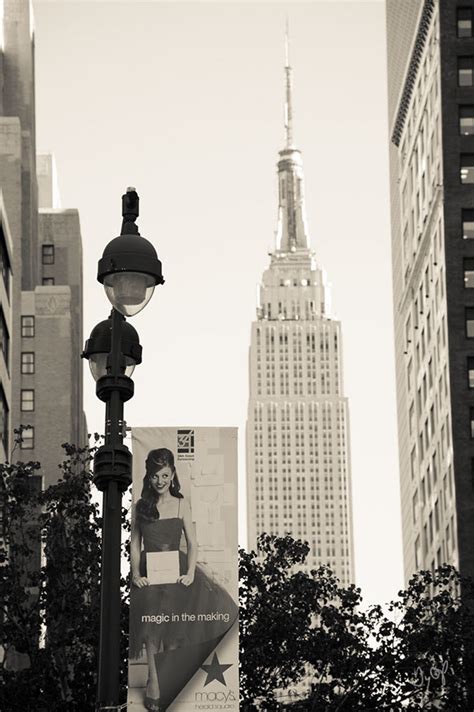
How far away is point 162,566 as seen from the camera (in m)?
20.9

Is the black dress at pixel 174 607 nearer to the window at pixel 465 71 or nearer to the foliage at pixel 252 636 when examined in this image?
the foliage at pixel 252 636

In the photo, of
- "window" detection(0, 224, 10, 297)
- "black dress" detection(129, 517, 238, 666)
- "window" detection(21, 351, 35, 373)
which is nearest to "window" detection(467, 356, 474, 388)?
"window" detection(21, 351, 35, 373)

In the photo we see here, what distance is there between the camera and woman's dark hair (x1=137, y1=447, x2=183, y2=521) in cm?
2112

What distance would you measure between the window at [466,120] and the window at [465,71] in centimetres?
170

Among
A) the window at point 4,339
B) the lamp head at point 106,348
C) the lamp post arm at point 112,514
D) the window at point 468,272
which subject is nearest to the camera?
the lamp post arm at point 112,514

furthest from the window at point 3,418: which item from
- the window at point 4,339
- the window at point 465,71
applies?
the window at point 465,71

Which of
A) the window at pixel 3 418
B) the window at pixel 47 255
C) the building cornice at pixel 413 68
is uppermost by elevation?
the building cornice at pixel 413 68

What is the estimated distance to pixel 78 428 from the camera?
145875 mm

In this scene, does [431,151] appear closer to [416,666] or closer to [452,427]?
[452,427]

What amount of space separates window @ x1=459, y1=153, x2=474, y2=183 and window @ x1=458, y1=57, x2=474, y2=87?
4.99 meters

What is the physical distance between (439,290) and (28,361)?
34.5m

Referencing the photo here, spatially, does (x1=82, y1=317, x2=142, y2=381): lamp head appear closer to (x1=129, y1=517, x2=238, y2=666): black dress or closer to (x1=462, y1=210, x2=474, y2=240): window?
(x1=129, y1=517, x2=238, y2=666): black dress

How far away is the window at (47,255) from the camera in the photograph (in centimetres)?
15550

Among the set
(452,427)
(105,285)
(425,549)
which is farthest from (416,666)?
(425,549)
